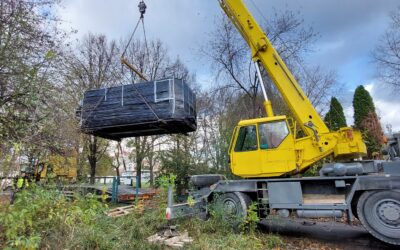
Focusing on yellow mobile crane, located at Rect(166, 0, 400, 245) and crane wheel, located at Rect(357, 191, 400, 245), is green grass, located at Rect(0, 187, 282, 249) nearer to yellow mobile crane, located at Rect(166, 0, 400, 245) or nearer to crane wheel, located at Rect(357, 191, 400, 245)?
yellow mobile crane, located at Rect(166, 0, 400, 245)

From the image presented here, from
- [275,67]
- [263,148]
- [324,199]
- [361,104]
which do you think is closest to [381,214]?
[324,199]

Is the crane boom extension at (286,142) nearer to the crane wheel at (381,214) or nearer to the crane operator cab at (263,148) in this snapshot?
the crane operator cab at (263,148)

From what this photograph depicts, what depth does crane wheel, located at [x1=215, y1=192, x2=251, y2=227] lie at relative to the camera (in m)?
7.15

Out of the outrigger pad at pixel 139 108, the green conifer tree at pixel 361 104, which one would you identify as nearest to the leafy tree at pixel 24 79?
the outrigger pad at pixel 139 108

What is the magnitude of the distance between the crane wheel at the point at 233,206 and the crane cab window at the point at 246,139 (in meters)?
1.15

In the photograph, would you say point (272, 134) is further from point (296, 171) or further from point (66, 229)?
point (66, 229)

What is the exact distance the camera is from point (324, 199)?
7.04m

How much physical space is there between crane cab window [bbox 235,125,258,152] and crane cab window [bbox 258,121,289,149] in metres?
0.17

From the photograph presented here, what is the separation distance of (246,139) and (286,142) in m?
1.00

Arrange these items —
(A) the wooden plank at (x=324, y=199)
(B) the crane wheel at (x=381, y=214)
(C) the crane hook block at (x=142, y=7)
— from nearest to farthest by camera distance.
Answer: (B) the crane wheel at (x=381, y=214), (A) the wooden plank at (x=324, y=199), (C) the crane hook block at (x=142, y=7)

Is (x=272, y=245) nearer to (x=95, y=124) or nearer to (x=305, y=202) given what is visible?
(x=305, y=202)

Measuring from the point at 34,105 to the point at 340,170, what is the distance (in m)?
7.15

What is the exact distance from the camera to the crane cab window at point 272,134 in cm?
761

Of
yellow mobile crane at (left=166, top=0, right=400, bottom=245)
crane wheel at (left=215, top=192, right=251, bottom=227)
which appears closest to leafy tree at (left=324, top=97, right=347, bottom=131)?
yellow mobile crane at (left=166, top=0, right=400, bottom=245)
